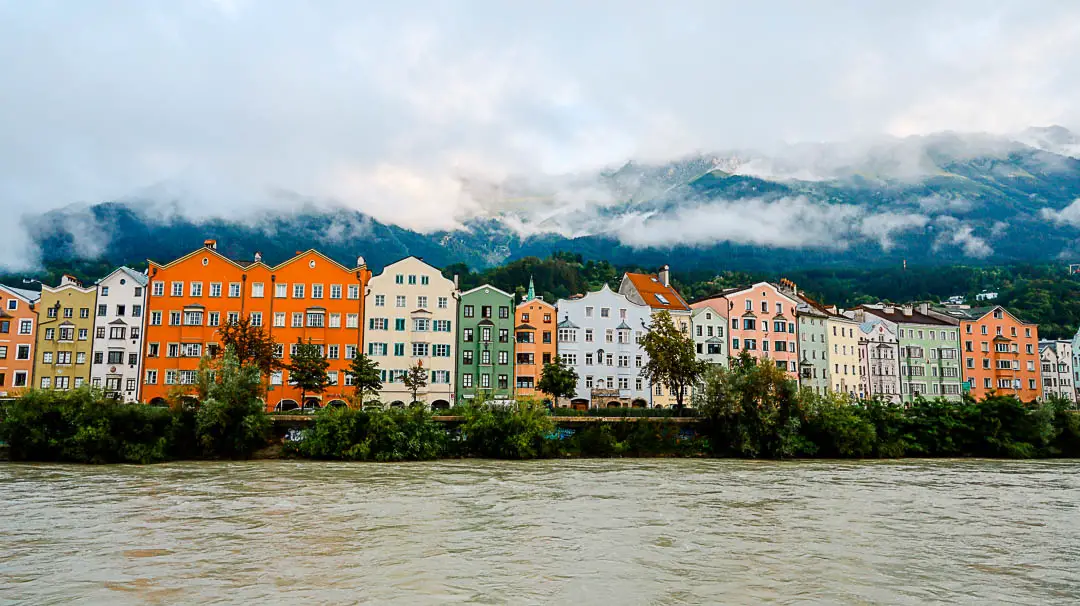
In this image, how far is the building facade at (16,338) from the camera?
75.4 m

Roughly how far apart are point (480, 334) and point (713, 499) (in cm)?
4829

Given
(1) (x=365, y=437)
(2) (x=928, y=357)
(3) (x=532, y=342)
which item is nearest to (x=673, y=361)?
(3) (x=532, y=342)

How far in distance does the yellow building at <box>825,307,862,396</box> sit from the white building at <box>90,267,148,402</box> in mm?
76219

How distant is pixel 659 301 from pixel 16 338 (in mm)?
65211

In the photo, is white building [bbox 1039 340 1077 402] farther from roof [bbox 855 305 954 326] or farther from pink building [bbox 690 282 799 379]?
pink building [bbox 690 282 799 379]

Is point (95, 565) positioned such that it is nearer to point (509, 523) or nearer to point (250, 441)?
point (509, 523)

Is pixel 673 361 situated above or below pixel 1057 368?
below

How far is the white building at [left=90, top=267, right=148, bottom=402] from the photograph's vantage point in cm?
7531

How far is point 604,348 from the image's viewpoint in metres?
83.4

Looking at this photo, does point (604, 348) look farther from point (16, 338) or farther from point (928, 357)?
point (16, 338)

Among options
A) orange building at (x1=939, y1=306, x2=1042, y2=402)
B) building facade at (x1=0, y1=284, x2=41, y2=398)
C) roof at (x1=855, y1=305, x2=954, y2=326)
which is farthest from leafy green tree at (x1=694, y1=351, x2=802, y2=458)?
Result: orange building at (x1=939, y1=306, x2=1042, y2=402)

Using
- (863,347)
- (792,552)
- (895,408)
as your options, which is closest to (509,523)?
(792,552)

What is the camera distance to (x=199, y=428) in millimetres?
49375

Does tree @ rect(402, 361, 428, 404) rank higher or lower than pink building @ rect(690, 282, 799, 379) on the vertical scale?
lower
